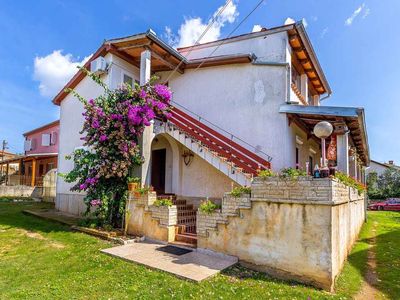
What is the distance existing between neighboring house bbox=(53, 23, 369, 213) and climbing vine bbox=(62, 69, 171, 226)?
0.69 m

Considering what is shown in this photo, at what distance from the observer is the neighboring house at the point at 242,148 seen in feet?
18.9

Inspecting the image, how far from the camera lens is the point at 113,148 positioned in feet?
31.4

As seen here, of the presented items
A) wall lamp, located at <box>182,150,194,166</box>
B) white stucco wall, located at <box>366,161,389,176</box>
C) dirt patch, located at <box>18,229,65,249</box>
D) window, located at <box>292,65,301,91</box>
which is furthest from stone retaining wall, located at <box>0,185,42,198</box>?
white stucco wall, located at <box>366,161,389,176</box>

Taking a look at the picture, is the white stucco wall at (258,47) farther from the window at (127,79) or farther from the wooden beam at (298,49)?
the window at (127,79)

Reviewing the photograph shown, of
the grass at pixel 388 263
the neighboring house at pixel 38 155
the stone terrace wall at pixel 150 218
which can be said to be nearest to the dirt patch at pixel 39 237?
the stone terrace wall at pixel 150 218

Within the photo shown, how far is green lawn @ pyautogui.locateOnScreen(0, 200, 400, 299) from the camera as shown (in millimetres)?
5016

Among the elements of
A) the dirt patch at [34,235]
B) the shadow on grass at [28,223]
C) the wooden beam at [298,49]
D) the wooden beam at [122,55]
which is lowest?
the dirt patch at [34,235]

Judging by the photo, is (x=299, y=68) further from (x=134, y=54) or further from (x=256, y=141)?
(x=134, y=54)

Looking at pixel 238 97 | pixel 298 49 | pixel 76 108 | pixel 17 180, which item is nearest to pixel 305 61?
pixel 298 49

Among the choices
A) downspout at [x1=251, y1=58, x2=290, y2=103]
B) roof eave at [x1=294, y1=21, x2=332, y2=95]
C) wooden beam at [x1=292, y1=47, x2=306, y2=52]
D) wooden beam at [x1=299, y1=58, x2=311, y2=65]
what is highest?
roof eave at [x1=294, y1=21, x2=332, y2=95]

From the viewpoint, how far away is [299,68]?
1379cm

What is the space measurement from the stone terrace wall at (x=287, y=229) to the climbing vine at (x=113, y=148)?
14.2 feet

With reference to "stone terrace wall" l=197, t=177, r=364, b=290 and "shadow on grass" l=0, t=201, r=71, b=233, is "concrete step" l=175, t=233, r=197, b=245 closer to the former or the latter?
"stone terrace wall" l=197, t=177, r=364, b=290

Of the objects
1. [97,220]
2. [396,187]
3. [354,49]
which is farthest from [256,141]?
[396,187]
